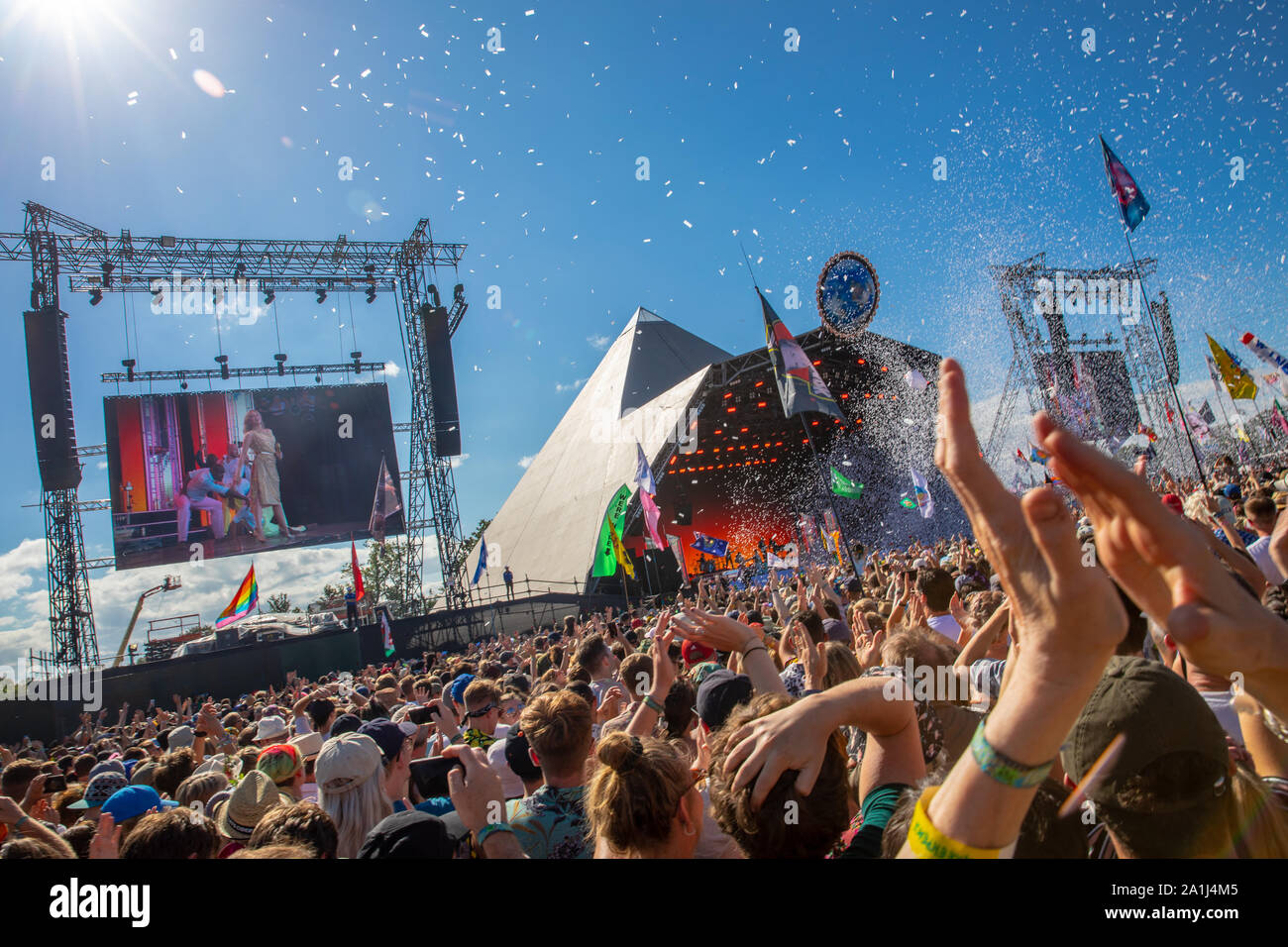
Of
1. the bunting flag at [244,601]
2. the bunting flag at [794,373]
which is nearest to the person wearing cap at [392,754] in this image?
the bunting flag at [794,373]

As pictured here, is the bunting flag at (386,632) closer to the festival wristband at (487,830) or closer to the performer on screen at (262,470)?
the performer on screen at (262,470)

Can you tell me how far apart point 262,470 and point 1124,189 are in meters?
27.4

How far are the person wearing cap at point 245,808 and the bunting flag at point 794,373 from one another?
1216 centimetres

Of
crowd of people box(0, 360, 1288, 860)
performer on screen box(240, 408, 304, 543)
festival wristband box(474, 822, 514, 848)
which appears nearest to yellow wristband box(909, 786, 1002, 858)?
crowd of people box(0, 360, 1288, 860)

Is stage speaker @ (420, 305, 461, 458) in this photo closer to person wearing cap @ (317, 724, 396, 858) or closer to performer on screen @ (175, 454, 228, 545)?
performer on screen @ (175, 454, 228, 545)

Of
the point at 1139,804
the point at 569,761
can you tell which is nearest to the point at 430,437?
the point at 569,761

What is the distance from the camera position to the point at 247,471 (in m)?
27.2

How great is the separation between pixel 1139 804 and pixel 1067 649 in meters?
0.75

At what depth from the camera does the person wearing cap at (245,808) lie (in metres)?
3.19

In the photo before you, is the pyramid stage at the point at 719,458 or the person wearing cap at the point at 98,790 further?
the pyramid stage at the point at 719,458

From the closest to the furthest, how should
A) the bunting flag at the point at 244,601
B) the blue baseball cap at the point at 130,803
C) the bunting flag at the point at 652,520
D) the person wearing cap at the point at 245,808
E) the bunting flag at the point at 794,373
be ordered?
the person wearing cap at the point at 245,808, the blue baseball cap at the point at 130,803, the bunting flag at the point at 652,520, the bunting flag at the point at 794,373, the bunting flag at the point at 244,601
